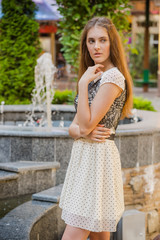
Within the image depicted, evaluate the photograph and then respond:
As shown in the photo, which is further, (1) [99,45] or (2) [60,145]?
(2) [60,145]

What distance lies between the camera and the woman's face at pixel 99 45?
2.57m

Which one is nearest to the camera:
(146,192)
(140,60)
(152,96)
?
(146,192)

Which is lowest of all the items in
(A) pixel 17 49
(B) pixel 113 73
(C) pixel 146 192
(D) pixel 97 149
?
(C) pixel 146 192

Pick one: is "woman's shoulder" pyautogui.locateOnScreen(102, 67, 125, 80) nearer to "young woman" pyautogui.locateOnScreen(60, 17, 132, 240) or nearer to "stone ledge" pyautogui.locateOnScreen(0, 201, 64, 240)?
"young woman" pyautogui.locateOnScreen(60, 17, 132, 240)

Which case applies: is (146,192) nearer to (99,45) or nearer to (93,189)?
(93,189)

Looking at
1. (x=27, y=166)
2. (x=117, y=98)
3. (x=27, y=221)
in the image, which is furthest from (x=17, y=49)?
(x=117, y=98)

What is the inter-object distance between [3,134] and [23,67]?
194 inches

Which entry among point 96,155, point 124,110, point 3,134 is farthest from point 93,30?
point 3,134

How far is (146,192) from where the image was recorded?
5.38m

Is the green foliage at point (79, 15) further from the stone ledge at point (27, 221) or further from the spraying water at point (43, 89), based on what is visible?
the stone ledge at point (27, 221)

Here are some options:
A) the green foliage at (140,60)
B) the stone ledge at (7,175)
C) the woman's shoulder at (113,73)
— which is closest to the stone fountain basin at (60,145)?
the stone ledge at (7,175)

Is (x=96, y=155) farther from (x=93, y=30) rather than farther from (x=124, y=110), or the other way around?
(x=93, y=30)

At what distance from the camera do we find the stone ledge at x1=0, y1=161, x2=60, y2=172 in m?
4.43

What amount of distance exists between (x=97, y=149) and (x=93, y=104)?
0.25 m
